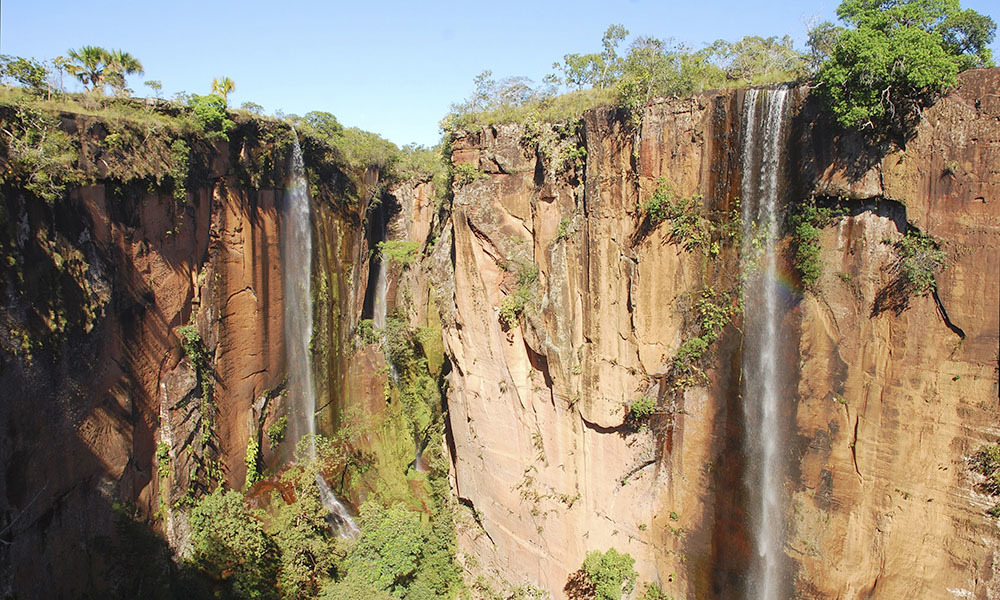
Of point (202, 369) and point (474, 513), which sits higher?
point (202, 369)

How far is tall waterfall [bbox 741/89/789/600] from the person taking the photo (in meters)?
10.2

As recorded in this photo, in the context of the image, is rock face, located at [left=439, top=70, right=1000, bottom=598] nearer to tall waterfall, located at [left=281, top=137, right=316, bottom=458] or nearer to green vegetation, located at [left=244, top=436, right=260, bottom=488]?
tall waterfall, located at [left=281, top=137, right=316, bottom=458]

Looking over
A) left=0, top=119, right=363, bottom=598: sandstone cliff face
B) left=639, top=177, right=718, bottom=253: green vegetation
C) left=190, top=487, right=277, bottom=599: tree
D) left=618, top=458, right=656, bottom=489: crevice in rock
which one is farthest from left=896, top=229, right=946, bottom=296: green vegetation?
left=0, top=119, right=363, bottom=598: sandstone cliff face

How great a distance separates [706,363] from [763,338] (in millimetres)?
1140

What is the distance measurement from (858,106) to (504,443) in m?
9.78

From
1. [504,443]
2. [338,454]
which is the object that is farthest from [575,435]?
[338,454]

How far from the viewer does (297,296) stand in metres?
16.2

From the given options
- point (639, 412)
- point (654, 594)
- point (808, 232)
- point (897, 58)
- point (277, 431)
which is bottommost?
point (654, 594)

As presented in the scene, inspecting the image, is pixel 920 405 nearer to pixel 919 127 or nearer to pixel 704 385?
pixel 704 385

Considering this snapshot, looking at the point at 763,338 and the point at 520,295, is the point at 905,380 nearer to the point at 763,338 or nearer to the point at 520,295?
the point at 763,338

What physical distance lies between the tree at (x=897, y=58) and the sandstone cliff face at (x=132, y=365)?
1273 cm

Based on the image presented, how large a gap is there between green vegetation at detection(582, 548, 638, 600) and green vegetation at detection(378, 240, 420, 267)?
10285 millimetres

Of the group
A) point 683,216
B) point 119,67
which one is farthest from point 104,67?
point 683,216

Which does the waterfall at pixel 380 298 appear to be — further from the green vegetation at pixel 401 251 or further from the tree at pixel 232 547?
the tree at pixel 232 547
